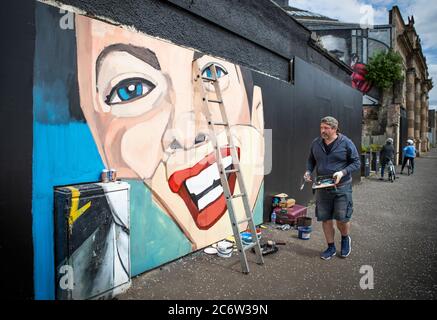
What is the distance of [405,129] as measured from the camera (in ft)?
84.5

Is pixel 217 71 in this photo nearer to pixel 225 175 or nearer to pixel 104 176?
pixel 225 175

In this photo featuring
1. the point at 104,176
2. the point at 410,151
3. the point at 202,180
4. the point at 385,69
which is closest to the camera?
the point at 104,176

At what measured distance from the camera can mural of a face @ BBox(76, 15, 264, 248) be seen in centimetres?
315

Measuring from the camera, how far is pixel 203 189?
4.55 m

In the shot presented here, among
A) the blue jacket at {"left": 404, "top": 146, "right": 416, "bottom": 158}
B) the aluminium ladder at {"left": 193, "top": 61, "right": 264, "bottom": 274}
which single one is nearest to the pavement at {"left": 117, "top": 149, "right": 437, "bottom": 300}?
the aluminium ladder at {"left": 193, "top": 61, "right": 264, "bottom": 274}

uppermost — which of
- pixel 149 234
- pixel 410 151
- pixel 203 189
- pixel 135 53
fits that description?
pixel 135 53

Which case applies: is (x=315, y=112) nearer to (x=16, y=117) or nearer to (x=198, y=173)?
(x=198, y=173)

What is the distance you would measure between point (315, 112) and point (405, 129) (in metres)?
21.9

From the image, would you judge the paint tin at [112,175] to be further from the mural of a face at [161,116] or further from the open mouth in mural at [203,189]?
the open mouth in mural at [203,189]

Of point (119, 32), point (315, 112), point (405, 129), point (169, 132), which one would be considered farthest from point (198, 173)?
point (405, 129)

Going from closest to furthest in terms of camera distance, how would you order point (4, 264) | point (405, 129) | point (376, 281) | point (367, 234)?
point (4, 264) < point (376, 281) < point (367, 234) < point (405, 129)

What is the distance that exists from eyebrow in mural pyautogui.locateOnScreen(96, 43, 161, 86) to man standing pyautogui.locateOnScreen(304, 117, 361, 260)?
234 cm

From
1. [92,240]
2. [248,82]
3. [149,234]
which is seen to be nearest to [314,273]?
Answer: [149,234]

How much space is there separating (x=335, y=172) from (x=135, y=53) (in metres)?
2.91
